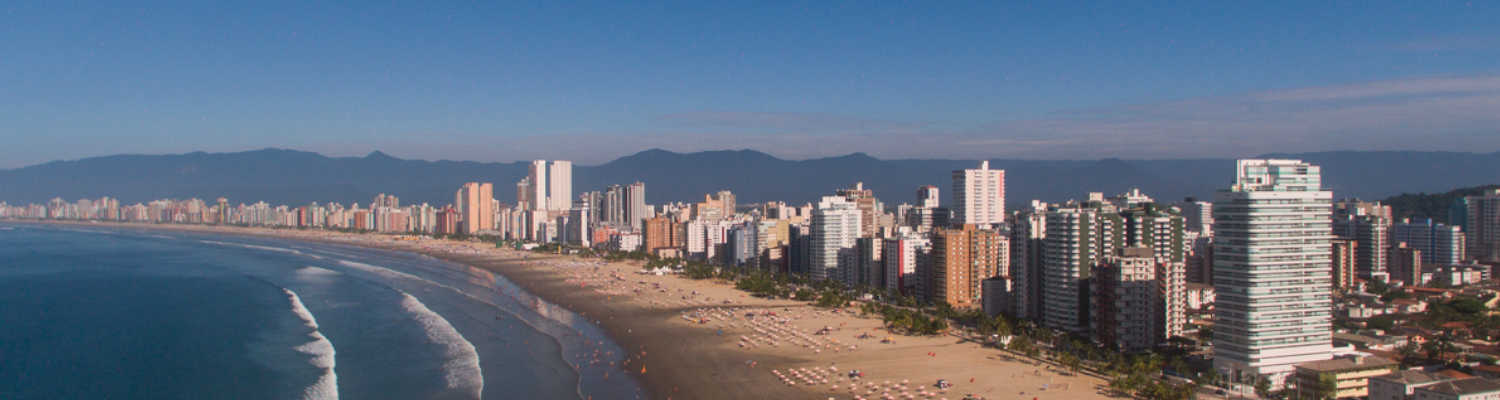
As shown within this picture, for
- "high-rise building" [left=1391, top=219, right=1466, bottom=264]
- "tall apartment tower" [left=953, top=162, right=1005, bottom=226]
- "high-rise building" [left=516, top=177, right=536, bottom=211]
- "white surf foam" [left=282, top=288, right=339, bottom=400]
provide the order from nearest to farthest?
"white surf foam" [left=282, top=288, right=339, bottom=400] → "high-rise building" [left=1391, top=219, right=1466, bottom=264] → "tall apartment tower" [left=953, top=162, right=1005, bottom=226] → "high-rise building" [left=516, top=177, right=536, bottom=211]

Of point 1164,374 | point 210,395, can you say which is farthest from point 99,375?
point 1164,374

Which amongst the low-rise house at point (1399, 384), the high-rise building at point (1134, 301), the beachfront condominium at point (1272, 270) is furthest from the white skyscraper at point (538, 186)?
the low-rise house at point (1399, 384)

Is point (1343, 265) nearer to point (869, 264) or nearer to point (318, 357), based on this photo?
point (869, 264)

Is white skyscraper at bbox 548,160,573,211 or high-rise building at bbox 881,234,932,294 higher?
white skyscraper at bbox 548,160,573,211

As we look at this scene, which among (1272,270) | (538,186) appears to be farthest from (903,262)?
(538,186)

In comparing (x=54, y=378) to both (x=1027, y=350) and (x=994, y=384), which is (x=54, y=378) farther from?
(x=1027, y=350)

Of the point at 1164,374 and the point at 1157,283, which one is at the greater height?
the point at 1157,283

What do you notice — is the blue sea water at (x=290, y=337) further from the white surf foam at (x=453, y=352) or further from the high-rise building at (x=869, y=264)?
the high-rise building at (x=869, y=264)

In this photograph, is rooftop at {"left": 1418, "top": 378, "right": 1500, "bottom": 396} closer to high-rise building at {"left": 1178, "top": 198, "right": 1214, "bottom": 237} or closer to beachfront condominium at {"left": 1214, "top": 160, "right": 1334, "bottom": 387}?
beachfront condominium at {"left": 1214, "top": 160, "right": 1334, "bottom": 387}

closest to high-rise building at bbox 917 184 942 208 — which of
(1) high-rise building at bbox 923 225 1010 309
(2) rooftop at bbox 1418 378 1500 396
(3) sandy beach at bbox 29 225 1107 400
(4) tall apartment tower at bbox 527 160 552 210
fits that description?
(3) sandy beach at bbox 29 225 1107 400
